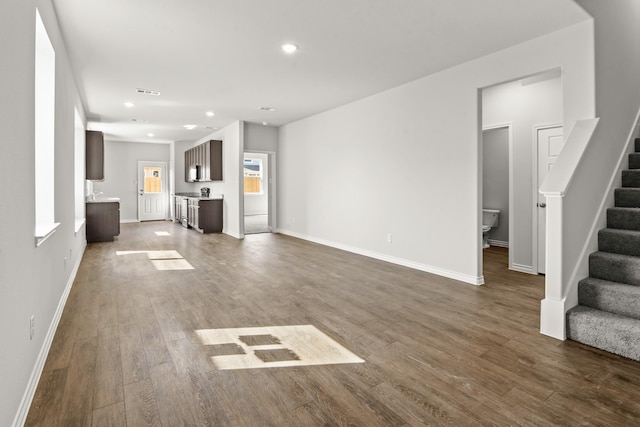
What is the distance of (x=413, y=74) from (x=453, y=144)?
1.07 m

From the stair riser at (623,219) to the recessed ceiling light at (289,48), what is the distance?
3408 millimetres

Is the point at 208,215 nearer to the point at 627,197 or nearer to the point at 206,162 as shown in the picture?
the point at 206,162

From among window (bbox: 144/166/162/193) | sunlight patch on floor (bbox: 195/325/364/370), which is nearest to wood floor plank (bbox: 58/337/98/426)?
sunlight patch on floor (bbox: 195/325/364/370)

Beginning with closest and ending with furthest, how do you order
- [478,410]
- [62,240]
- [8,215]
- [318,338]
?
[8,215], [478,410], [318,338], [62,240]

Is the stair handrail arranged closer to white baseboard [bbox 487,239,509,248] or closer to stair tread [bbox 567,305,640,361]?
stair tread [bbox 567,305,640,361]

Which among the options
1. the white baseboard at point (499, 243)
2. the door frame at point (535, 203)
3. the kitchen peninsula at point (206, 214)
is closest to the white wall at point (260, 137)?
the kitchen peninsula at point (206, 214)

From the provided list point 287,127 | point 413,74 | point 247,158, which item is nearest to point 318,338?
Result: point 413,74

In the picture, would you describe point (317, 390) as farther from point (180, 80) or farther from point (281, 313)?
point (180, 80)

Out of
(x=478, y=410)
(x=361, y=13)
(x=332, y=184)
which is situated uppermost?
(x=361, y=13)

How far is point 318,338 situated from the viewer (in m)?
2.67

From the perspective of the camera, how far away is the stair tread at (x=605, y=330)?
2.35m

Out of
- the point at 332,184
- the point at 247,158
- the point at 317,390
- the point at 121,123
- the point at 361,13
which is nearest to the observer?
the point at 317,390

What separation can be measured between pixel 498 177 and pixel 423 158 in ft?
9.09

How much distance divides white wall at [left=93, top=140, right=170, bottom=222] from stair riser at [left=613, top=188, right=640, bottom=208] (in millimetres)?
11550
